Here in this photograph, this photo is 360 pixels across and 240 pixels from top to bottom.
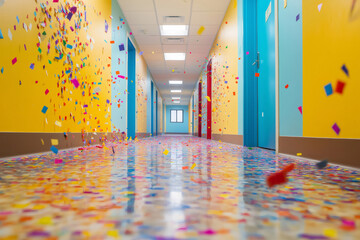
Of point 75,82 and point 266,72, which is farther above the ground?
point 266,72

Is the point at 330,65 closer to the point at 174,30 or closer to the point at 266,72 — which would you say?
the point at 266,72

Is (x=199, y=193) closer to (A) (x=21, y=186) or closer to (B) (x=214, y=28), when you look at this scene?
(A) (x=21, y=186)

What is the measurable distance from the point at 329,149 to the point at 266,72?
1.98 meters

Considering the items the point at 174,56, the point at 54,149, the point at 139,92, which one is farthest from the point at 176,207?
the point at 174,56

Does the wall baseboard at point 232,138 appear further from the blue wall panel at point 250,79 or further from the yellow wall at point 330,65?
the yellow wall at point 330,65

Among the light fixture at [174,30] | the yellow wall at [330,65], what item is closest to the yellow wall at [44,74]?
the yellow wall at [330,65]

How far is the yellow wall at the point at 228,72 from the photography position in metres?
4.45

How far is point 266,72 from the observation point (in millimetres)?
3377

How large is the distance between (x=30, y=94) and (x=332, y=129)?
2.21 metres

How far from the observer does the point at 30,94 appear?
201 cm

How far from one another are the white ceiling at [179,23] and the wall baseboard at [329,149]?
3.63 metres

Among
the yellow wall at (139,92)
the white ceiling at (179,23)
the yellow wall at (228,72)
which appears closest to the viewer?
the yellow wall at (228,72)

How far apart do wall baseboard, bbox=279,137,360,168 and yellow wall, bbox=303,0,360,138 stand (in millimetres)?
40

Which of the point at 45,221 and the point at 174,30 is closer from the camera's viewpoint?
the point at 45,221
